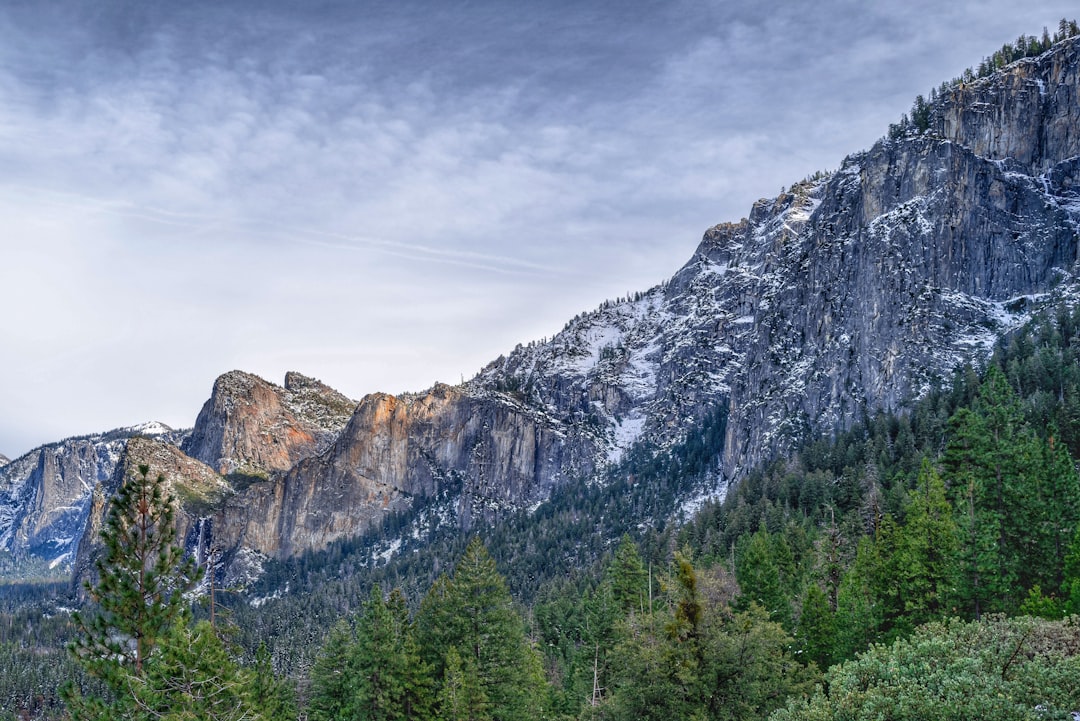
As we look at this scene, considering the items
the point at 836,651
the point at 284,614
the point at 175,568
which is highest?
the point at 175,568

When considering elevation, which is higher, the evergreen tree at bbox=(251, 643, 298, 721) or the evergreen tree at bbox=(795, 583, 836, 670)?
the evergreen tree at bbox=(795, 583, 836, 670)

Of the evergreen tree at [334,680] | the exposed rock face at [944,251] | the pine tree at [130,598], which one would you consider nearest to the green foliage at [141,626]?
the pine tree at [130,598]

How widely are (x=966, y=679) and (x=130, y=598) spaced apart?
2132 centimetres

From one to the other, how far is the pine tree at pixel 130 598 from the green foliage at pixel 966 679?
56.9 feet

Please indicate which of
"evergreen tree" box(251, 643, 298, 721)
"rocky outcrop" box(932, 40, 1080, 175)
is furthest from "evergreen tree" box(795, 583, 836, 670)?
"rocky outcrop" box(932, 40, 1080, 175)

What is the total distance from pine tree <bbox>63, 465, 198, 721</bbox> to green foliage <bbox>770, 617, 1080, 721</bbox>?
17.3m

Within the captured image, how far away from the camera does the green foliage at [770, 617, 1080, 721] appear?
17625mm

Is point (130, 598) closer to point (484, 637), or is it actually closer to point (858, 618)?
point (484, 637)

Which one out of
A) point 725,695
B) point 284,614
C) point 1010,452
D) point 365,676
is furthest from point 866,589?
point 284,614

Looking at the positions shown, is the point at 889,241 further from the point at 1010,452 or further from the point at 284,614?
the point at 284,614

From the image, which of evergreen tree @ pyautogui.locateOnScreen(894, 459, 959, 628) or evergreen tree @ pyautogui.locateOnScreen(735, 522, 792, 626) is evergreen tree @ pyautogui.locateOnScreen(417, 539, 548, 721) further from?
evergreen tree @ pyautogui.locateOnScreen(894, 459, 959, 628)

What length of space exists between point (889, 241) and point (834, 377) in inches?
1233

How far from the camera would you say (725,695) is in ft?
87.6

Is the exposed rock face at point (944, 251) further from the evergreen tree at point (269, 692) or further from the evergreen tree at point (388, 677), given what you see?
the evergreen tree at point (388, 677)
